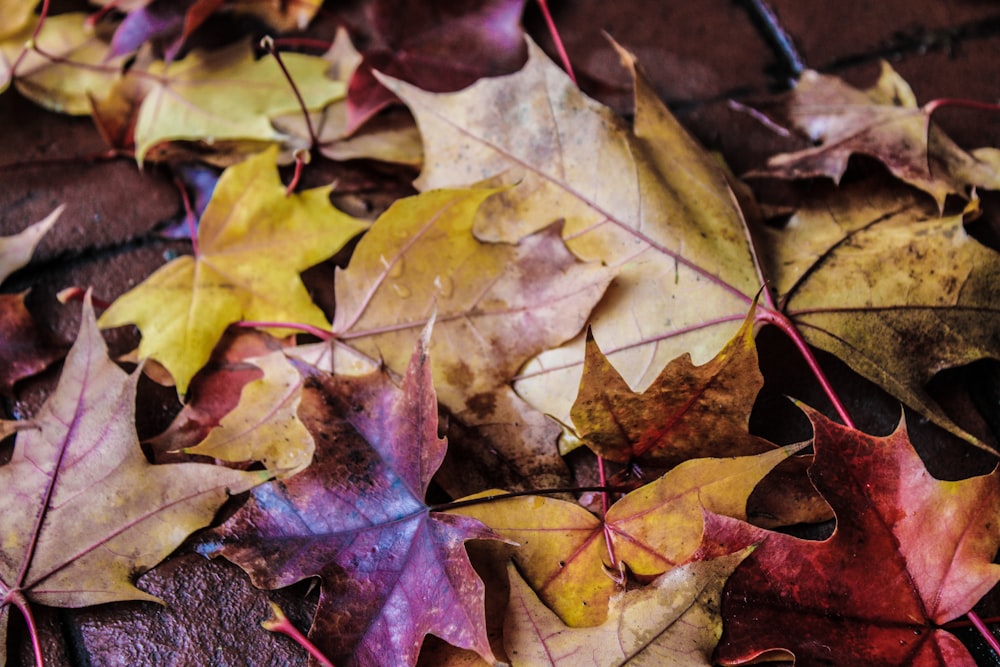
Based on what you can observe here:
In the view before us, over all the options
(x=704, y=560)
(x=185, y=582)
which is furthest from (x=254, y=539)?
(x=704, y=560)

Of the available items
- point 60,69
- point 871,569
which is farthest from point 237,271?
point 871,569

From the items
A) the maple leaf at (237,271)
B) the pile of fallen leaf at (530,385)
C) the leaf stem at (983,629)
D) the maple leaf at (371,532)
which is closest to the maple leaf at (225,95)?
the pile of fallen leaf at (530,385)

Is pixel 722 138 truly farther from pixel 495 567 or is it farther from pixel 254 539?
pixel 254 539

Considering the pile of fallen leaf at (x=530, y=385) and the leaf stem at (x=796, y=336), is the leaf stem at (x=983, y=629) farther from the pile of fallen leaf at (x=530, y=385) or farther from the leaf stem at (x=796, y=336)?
the leaf stem at (x=796, y=336)

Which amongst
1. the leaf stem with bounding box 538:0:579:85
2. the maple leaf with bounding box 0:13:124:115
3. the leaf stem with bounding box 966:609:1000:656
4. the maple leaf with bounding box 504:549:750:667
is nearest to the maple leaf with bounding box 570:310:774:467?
the maple leaf with bounding box 504:549:750:667

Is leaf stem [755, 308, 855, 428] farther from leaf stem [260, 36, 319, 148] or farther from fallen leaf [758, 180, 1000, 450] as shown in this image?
leaf stem [260, 36, 319, 148]

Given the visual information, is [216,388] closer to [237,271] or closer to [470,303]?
[237,271]

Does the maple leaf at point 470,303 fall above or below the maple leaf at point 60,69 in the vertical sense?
below

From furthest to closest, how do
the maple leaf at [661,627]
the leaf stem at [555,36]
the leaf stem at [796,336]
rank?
the leaf stem at [555,36], the leaf stem at [796,336], the maple leaf at [661,627]
